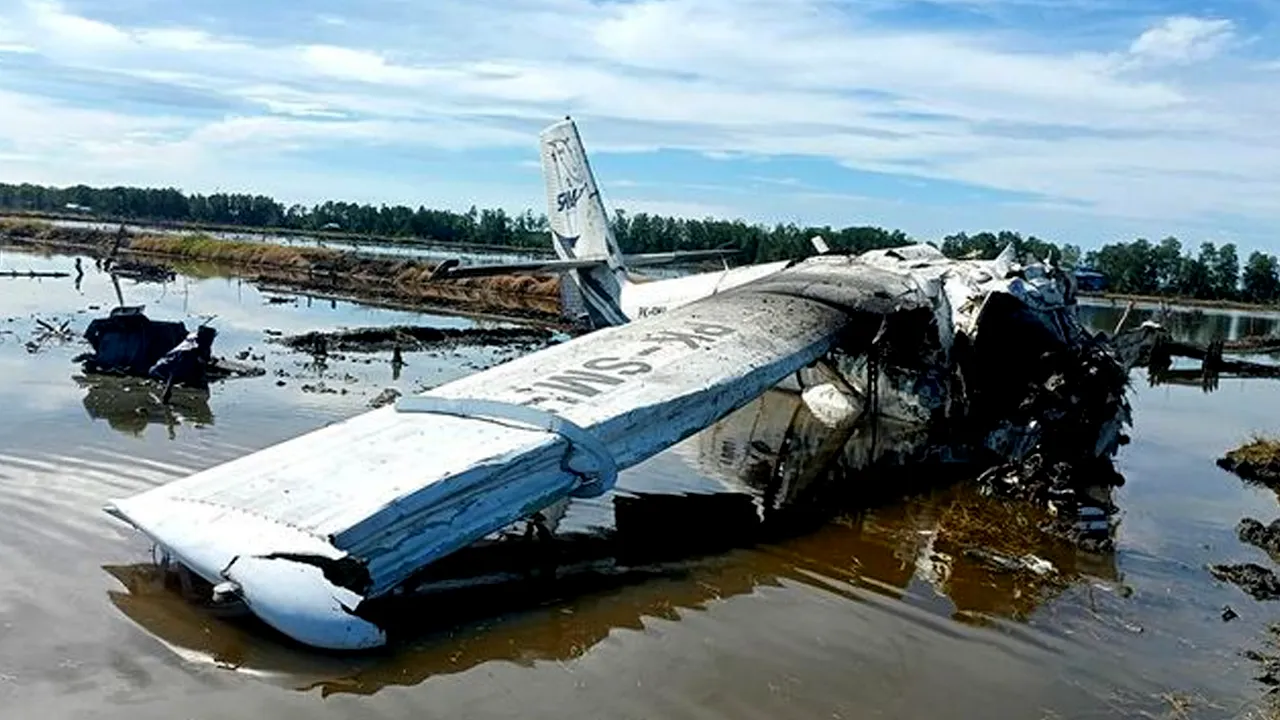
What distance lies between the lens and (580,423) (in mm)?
9859

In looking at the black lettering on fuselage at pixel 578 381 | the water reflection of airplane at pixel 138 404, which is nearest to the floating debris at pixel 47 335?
the water reflection of airplane at pixel 138 404

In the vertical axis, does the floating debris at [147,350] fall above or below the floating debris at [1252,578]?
above

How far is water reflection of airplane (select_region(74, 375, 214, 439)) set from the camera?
15.2 metres

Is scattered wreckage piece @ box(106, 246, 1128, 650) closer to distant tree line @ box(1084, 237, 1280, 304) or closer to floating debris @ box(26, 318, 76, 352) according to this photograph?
floating debris @ box(26, 318, 76, 352)

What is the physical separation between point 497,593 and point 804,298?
28.0 ft

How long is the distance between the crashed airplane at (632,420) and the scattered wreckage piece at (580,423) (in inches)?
0.8

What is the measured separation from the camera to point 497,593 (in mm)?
9188

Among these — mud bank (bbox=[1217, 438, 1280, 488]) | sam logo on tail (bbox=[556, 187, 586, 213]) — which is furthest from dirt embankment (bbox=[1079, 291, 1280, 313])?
mud bank (bbox=[1217, 438, 1280, 488])

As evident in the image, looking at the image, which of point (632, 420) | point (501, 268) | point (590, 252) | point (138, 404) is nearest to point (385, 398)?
point (501, 268)

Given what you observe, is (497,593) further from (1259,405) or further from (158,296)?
(158,296)

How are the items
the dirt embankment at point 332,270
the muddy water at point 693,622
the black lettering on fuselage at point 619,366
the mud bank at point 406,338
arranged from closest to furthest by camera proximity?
the muddy water at point 693,622, the black lettering on fuselage at point 619,366, the mud bank at point 406,338, the dirt embankment at point 332,270

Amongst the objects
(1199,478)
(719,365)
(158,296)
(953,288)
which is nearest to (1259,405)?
(1199,478)

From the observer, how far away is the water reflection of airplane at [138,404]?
15180 mm

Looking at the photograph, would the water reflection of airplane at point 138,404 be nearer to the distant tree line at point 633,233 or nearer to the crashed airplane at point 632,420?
the crashed airplane at point 632,420
